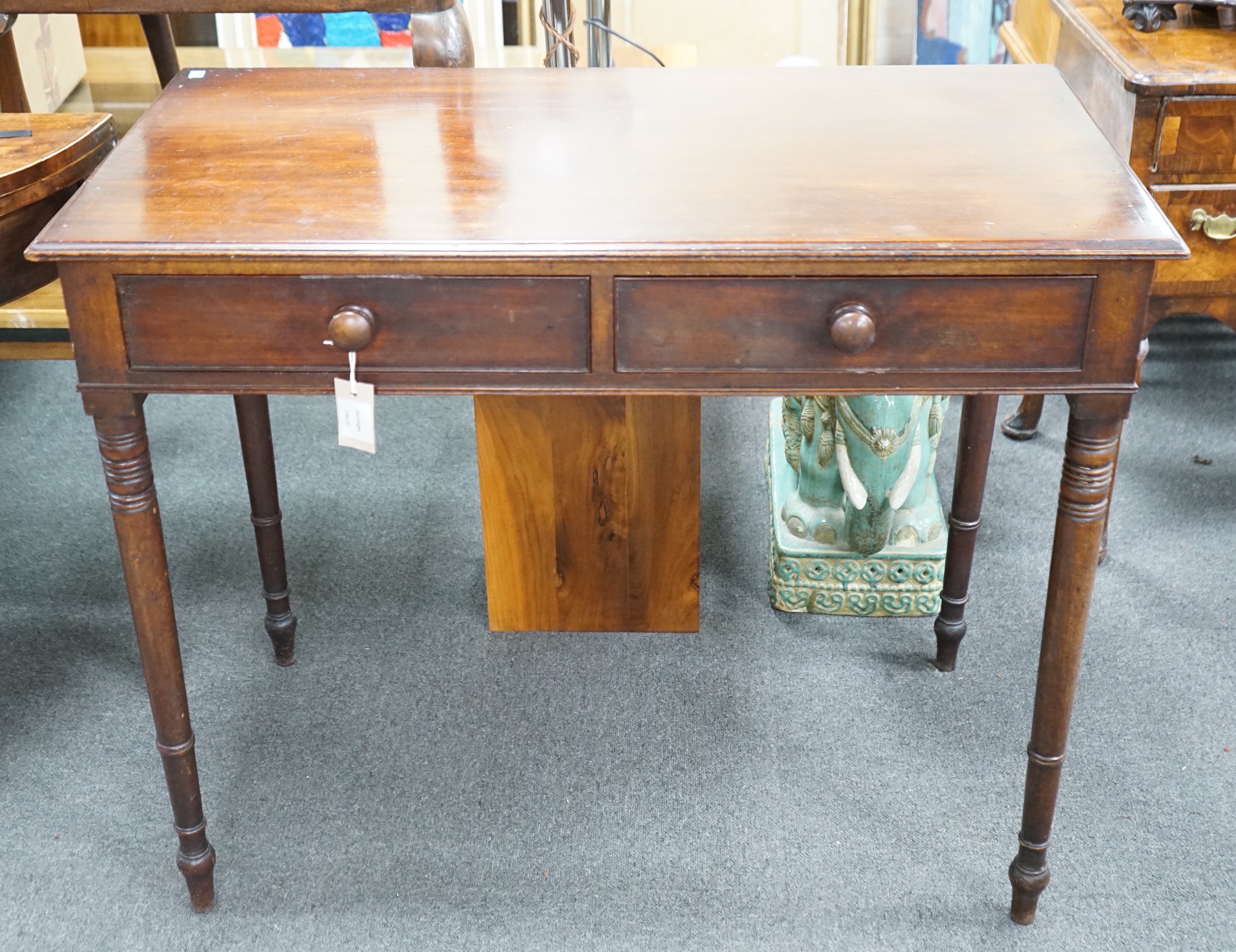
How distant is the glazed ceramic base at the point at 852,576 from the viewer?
220 centimetres

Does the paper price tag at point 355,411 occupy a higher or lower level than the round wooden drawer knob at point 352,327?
lower

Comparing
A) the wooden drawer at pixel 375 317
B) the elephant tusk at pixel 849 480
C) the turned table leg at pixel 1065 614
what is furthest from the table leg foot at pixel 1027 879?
the wooden drawer at pixel 375 317

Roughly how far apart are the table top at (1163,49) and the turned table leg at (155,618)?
58.9 inches

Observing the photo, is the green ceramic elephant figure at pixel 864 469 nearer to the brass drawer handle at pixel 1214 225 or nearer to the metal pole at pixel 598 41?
the brass drawer handle at pixel 1214 225

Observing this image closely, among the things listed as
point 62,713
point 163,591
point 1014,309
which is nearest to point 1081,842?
point 1014,309

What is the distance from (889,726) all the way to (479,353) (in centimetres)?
96

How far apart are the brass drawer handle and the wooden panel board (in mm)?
829

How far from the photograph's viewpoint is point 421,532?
2.49 m

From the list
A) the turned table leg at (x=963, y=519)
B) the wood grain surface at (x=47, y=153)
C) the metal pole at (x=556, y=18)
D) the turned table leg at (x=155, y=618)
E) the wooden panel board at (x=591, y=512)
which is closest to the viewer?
the turned table leg at (x=155, y=618)

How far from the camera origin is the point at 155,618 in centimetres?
155

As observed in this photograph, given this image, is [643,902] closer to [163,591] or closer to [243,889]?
[243,889]

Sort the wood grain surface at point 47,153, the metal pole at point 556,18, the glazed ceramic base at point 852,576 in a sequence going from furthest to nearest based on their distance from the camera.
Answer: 1. the metal pole at point 556,18
2. the glazed ceramic base at point 852,576
3. the wood grain surface at point 47,153

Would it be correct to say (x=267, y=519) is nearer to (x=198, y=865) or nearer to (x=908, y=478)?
(x=198, y=865)

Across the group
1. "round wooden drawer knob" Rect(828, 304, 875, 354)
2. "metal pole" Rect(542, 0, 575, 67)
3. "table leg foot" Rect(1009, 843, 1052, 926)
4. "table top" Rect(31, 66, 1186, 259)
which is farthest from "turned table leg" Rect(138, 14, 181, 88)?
"table leg foot" Rect(1009, 843, 1052, 926)
